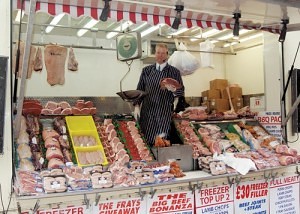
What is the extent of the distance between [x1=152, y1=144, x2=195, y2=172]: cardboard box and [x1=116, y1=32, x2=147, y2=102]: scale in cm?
69

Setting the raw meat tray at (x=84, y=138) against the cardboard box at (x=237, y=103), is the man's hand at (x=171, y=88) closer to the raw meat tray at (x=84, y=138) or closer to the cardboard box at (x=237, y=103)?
the raw meat tray at (x=84, y=138)

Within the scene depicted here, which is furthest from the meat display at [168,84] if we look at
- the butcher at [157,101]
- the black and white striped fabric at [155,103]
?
the black and white striped fabric at [155,103]

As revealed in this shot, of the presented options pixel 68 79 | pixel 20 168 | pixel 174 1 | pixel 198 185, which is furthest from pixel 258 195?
pixel 68 79

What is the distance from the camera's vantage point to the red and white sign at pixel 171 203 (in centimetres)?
354

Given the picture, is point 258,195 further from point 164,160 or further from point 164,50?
point 164,50

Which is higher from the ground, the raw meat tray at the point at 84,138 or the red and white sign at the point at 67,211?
the raw meat tray at the point at 84,138

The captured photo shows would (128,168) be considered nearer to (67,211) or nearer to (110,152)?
(110,152)

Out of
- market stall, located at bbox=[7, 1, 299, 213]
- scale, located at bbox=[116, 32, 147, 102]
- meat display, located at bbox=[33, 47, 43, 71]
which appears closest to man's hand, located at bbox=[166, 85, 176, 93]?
scale, located at bbox=[116, 32, 147, 102]

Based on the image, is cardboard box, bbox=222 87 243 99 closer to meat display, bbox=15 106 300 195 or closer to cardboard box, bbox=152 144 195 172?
meat display, bbox=15 106 300 195

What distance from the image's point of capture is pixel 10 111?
3057mm

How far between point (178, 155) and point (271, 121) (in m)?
1.87

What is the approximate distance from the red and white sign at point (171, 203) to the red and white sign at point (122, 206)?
0.30ft

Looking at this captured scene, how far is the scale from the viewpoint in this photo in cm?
421

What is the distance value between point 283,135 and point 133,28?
3633 millimetres
